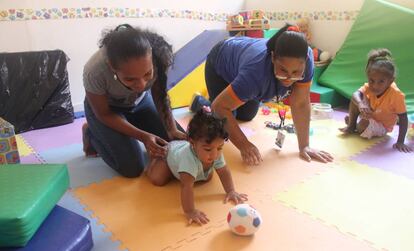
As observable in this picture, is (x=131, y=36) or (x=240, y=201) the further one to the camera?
(x=240, y=201)

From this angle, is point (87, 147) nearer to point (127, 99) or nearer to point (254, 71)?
point (127, 99)

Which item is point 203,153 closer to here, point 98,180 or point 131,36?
point 131,36

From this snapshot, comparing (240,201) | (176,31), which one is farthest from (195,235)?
(176,31)

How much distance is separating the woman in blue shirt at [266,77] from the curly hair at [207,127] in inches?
15.4

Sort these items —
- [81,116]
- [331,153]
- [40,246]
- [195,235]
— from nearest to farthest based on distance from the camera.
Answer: [40,246], [195,235], [331,153], [81,116]

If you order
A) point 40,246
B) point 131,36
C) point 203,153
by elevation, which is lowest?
point 40,246

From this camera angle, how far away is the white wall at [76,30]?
2.53 metres

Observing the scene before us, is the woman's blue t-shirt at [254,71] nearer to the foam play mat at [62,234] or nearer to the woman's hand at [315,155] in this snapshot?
→ the woman's hand at [315,155]

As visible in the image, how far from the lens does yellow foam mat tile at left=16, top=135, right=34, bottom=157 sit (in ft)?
6.75

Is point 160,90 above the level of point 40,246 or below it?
above

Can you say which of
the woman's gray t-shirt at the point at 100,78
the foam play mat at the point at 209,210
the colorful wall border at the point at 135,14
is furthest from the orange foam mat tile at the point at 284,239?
the colorful wall border at the point at 135,14

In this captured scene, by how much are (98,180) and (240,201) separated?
0.74 meters

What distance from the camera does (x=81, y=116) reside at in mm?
2811

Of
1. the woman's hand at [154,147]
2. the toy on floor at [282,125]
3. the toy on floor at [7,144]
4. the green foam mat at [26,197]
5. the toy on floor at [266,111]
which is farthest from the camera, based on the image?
the toy on floor at [266,111]
